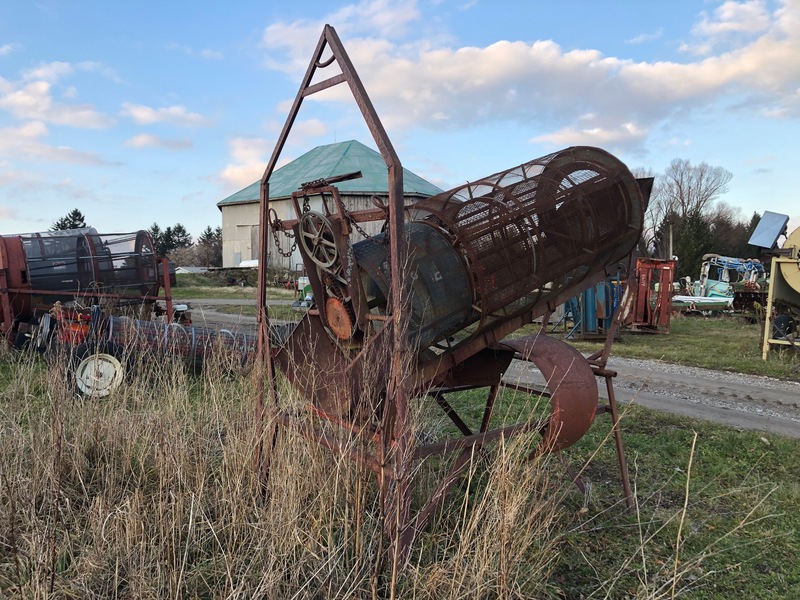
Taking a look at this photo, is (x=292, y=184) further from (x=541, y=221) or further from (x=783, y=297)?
(x=541, y=221)

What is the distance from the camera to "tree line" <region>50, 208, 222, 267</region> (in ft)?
152

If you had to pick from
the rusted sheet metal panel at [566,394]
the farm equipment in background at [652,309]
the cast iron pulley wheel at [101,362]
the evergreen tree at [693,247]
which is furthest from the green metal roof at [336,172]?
the rusted sheet metal panel at [566,394]

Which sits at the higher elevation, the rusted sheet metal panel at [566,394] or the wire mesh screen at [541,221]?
the wire mesh screen at [541,221]

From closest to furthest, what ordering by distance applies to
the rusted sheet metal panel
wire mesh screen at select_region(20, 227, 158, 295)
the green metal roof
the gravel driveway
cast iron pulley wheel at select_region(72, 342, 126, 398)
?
the rusted sheet metal panel, cast iron pulley wheel at select_region(72, 342, 126, 398), the gravel driveway, wire mesh screen at select_region(20, 227, 158, 295), the green metal roof

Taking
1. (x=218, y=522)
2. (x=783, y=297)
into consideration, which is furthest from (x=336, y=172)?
(x=218, y=522)

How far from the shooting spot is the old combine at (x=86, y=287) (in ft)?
25.2

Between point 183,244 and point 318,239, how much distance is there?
6071 cm

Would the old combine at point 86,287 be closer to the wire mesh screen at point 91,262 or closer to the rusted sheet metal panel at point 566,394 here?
the wire mesh screen at point 91,262

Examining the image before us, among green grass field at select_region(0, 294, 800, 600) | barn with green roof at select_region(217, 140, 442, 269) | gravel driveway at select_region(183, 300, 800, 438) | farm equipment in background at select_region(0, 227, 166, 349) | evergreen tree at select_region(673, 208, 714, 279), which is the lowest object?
gravel driveway at select_region(183, 300, 800, 438)

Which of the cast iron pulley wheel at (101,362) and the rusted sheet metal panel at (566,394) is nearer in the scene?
the rusted sheet metal panel at (566,394)

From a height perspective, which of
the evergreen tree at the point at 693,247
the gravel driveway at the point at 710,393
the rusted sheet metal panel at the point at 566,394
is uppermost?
the evergreen tree at the point at 693,247

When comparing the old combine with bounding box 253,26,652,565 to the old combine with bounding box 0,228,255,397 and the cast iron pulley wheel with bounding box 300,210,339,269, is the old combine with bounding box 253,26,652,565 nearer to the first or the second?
the cast iron pulley wheel with bounding box 300,210,339,269

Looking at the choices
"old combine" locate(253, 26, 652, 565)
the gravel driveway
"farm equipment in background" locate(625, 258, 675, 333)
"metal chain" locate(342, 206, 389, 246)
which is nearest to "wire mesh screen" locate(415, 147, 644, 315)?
"old combine" locate(253, 26, 652, 565)

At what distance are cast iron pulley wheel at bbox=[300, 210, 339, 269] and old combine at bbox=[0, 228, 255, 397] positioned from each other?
4653 mm
